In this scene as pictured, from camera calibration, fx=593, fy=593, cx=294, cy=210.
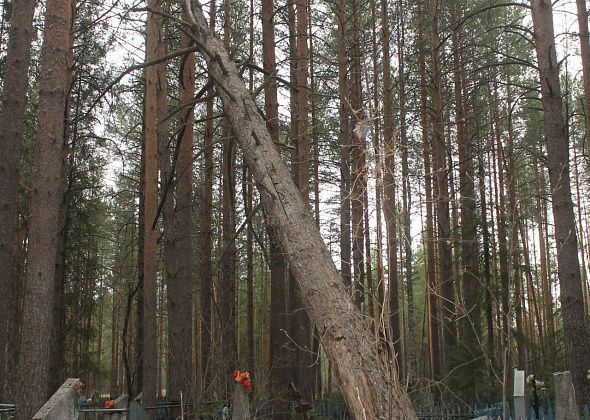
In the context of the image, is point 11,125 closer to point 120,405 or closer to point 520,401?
point 120,405

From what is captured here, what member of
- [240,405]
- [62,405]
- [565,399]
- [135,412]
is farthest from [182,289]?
[565,399]

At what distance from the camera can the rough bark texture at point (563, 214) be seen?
8336 millimetres

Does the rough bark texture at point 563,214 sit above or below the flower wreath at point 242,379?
above

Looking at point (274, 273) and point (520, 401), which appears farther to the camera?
point (274, 273)

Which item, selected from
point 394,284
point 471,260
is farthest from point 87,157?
point 471,260

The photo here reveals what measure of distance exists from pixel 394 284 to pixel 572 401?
10868 mm

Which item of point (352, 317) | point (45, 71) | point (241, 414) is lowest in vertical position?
point (241, 414)

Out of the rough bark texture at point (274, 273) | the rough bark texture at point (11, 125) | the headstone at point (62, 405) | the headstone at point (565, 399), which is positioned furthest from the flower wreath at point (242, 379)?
the rough bark texture at point (11, 125)

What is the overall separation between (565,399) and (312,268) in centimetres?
299

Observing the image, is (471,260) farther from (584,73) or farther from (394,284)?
(584,73)

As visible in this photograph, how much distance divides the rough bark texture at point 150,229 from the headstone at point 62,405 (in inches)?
135

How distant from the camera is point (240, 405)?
258 inches

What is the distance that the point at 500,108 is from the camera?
76.5ft

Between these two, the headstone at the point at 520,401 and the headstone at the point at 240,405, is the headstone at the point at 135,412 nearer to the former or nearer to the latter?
the headstone at the point at 240,405
